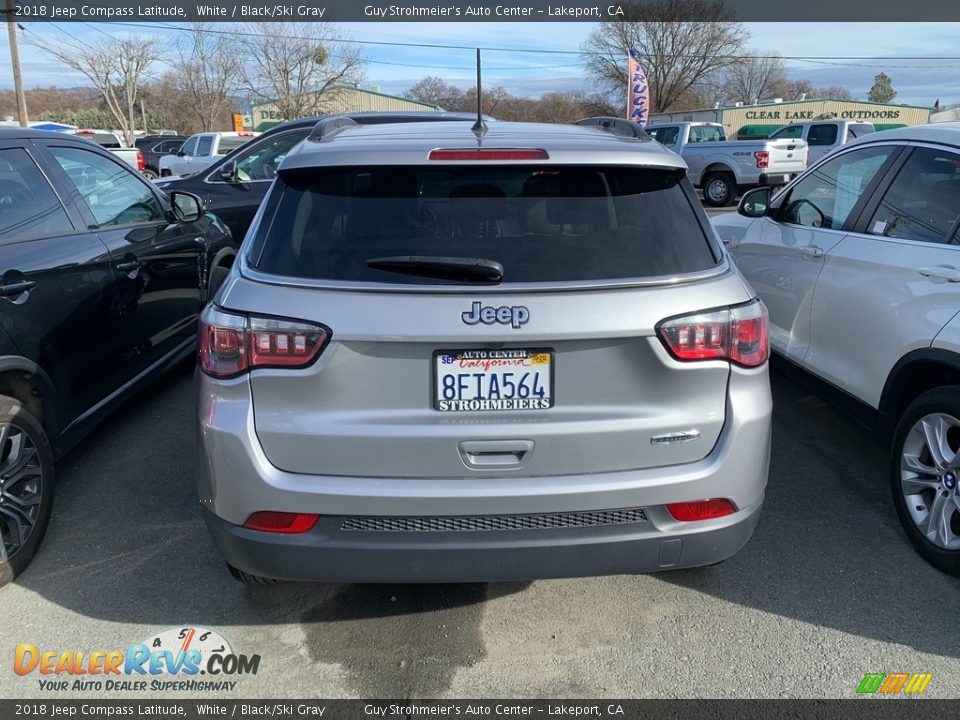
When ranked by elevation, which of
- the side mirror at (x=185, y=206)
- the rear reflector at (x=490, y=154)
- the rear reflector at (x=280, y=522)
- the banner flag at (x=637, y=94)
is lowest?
the rear reflector at (x=280, y=522)

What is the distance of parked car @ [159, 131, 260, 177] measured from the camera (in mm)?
15773

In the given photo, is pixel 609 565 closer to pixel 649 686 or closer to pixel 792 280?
pixel 649 686


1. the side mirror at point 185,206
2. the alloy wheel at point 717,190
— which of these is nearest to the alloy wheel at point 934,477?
→ the side mirror at point 185,206

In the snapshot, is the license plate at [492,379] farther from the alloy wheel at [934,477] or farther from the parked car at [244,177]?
the parked car at [244,177]

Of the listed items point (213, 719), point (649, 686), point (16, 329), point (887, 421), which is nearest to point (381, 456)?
point (213, 719)

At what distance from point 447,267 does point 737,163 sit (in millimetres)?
17841

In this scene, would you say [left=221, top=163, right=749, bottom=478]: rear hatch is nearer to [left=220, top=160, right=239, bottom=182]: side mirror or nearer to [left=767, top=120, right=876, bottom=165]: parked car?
[left=220, top=160, right=239, bottom=182]: side mirror

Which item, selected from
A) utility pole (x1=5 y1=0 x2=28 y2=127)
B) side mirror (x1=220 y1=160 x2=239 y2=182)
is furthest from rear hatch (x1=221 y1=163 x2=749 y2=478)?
utility pole (x1=5 y1=0 x2=28 y2=127)

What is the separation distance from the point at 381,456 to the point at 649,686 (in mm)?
1258

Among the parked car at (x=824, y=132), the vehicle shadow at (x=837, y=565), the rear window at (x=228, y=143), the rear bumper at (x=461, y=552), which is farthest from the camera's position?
the parked car at (x=824, y=132)

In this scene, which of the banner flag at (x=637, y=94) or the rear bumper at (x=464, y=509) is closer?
the rear bumper at (x=464, y=509)

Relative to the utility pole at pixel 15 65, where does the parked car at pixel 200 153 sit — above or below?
below

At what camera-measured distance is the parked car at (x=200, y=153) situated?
15.8 m

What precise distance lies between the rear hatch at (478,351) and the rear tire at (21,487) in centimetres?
151
